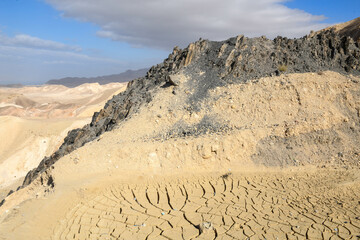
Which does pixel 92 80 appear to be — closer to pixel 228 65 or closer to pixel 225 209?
pixel 228 65

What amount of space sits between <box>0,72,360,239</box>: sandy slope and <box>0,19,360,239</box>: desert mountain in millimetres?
30

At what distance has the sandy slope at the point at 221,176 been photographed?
4609mm

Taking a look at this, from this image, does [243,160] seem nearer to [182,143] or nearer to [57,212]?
[182,143]

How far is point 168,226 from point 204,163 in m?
2.51

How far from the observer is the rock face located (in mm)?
8992

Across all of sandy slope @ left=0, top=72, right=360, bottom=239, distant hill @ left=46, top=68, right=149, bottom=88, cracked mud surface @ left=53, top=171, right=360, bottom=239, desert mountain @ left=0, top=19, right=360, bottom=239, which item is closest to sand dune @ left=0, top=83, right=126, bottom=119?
desert mountain @ left=0, top=19, right=360, bottom=239

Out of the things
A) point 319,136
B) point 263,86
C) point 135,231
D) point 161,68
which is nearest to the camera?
point 135,231

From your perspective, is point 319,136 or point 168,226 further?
point 319,136

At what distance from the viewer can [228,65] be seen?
30.9 feet

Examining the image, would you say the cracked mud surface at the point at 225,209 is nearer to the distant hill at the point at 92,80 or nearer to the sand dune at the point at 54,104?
the sand dune at the point at 54,104

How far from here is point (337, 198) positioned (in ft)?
16.9

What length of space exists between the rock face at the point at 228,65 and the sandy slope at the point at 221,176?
512 millimetres

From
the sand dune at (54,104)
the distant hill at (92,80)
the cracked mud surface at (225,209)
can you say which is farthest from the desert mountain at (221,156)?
the distant hill at (92,80)

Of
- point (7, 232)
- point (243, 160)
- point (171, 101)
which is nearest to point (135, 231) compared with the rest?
point (7, 232)
